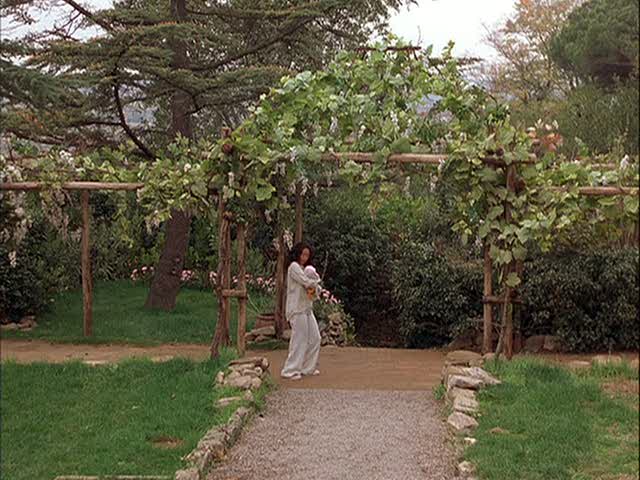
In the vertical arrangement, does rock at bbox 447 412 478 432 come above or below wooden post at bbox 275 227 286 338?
below

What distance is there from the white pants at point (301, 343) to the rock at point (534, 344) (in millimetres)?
3151

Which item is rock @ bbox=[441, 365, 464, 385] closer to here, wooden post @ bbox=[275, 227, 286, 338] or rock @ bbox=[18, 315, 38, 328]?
wooden post @ bbox=[275, 227, 286, 338]

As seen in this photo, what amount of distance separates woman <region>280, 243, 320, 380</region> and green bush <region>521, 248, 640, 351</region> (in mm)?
3052

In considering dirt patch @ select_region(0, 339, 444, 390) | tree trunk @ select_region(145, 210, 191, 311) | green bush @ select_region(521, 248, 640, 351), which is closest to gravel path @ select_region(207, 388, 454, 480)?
dirt patch @ select_region(0, 339, 444, 390)

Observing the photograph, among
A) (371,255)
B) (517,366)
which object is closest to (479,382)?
(517,366)

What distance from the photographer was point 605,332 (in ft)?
34.1

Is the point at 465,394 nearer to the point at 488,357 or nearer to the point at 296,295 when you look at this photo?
the point at 488,357

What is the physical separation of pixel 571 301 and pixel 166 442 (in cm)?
591

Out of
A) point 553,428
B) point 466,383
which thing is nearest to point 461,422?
point 553,428

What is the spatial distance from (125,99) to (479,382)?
805 centimetres

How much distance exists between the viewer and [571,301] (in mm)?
11117

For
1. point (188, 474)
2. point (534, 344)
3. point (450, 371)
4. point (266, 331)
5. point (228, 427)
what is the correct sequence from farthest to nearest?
point (266, 331), point (534, 344), point (450, 371), point (228, 427), point (188, 474)

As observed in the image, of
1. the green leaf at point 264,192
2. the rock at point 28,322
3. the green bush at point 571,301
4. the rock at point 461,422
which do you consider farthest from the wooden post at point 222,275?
the rock at point 28,322

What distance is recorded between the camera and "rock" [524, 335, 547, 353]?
11602mm
